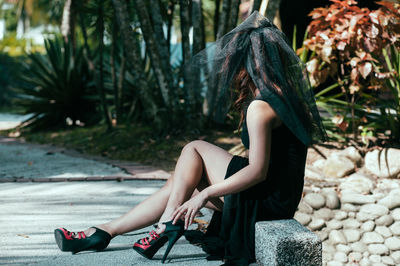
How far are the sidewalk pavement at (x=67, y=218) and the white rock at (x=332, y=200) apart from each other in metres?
1.78

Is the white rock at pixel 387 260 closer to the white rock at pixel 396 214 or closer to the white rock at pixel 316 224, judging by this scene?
the white rock at pixel 396 214

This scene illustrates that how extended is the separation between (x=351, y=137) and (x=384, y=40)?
130cm

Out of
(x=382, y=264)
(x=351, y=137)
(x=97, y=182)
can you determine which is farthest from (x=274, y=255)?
(x=351, y=137)

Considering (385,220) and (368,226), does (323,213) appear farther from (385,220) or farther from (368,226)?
(385,220)

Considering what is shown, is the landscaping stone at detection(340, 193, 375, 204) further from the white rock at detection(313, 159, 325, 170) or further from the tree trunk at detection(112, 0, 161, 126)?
the tree trunk at detection(112, 0, 161, 126)

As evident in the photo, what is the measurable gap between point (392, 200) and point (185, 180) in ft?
10.1

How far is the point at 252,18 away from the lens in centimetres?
→ 254

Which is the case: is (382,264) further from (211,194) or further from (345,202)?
(211,194)

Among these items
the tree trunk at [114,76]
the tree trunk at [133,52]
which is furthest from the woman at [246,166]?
the tree trunk at [114,76]

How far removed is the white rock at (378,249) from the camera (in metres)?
4.80

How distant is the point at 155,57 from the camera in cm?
621

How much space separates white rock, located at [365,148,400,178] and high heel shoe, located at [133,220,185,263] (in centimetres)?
357

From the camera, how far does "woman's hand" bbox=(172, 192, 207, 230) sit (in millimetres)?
2344

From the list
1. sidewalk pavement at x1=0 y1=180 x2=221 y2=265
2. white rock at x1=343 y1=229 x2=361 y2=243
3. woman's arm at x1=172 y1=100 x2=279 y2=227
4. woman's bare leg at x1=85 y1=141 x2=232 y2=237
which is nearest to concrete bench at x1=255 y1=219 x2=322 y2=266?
woman's arm at x1=172 y1=100 x2=279 y2=227
